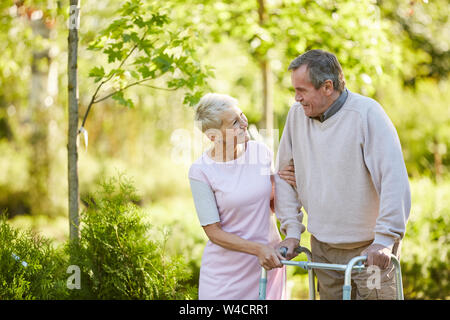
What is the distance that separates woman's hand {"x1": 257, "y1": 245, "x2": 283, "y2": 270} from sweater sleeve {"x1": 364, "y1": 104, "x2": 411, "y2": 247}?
1.51ft

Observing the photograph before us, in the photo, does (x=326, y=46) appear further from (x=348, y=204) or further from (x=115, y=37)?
(x=348, y=204)

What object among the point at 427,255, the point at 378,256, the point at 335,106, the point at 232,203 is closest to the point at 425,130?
the point at 427,255

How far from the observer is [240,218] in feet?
8.63

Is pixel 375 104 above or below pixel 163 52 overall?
below

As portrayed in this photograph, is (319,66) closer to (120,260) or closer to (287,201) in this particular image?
(287,201)

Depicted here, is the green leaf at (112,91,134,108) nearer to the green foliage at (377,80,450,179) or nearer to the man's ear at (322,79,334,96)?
the man's ear at (322,79,334,96)

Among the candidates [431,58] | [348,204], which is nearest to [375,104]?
[348,204]

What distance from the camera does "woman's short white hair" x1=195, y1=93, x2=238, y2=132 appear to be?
2545mm

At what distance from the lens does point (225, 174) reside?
2.62 m

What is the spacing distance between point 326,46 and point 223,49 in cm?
846

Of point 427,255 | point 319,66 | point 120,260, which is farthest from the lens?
point 427,255

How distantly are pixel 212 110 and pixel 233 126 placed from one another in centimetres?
13

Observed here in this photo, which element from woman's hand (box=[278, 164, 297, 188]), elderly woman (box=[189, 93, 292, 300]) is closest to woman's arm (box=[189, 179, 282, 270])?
elderly woman (box=[189, 93, 292, 300])
